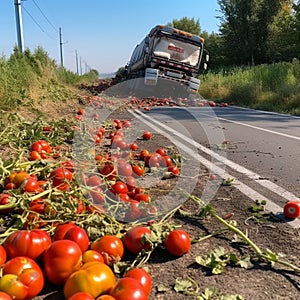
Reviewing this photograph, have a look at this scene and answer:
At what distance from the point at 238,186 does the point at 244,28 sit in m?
43.4

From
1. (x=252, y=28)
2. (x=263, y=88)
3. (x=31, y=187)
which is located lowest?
(x=31, y=187)

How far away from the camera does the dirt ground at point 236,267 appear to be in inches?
87.0

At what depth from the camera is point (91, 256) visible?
7.16 feet

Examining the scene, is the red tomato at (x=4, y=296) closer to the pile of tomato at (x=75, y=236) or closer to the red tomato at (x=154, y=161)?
the pile of tomato at (x=75, y=236)

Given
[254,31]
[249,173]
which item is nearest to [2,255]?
[249,173]

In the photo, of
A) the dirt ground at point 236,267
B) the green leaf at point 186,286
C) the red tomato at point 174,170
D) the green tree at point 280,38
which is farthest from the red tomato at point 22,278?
the green tree at point 280,38

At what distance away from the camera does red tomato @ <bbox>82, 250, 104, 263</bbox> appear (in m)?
2.17

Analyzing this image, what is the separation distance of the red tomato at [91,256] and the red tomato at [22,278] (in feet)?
0.78

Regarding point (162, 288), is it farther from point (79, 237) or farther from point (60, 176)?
point (60, 176)

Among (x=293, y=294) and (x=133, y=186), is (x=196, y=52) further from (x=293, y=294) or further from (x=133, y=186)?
(x=293, y=294)

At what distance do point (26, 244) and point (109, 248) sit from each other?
472 mm

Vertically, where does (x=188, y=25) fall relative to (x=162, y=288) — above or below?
above

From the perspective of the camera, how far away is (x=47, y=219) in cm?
266

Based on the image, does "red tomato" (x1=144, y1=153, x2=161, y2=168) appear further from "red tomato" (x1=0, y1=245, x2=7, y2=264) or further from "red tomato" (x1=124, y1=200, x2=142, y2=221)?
"red tomato" (x1=0, y1=245, x2=7, y2=264)
